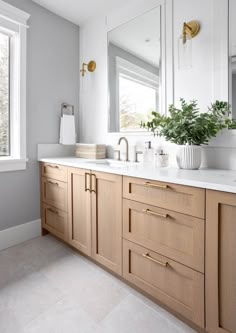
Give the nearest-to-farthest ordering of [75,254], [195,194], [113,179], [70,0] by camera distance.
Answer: [195,194]
[113,179]
[75,254]
[70,0]

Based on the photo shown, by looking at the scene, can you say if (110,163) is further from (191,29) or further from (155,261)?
(191,29)

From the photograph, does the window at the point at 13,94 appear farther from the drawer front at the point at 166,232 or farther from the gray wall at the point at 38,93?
the drawer front at the point at 166,232

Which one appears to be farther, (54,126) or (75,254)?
(54,126)

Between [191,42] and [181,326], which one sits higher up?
[191,42]

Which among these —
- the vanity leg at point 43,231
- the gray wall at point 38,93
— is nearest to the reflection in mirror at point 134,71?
the gray wall at point 38,93

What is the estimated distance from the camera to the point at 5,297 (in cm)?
153

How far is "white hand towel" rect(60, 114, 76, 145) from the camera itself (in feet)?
8.40

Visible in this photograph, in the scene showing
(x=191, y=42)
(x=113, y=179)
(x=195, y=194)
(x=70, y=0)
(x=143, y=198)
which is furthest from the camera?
(x=70, y=0)

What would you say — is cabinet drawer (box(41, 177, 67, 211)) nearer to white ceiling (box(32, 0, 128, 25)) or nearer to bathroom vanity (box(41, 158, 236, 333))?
bathroom vanity (box(41, 158, 236, 333))

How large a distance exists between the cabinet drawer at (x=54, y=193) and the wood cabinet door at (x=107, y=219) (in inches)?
17.6

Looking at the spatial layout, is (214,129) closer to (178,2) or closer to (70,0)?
(178,2)

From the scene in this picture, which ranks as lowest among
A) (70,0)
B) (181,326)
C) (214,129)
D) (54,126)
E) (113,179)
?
(181,326)

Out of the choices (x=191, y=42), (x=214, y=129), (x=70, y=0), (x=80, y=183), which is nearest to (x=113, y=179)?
(x=80, y=183)

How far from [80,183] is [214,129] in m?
1.12
